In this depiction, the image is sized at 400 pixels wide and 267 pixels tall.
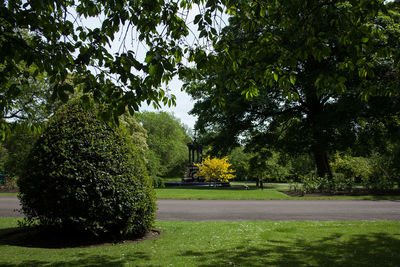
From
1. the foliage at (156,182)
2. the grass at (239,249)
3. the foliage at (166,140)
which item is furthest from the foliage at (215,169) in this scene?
the grass at (239,249)

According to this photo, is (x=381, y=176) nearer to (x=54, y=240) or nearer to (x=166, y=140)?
(x=54, y=240)

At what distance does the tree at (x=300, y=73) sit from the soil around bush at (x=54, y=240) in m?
3.74

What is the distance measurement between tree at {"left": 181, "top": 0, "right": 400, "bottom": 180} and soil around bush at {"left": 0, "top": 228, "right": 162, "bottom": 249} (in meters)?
3.74

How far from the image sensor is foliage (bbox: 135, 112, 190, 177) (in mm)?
49438

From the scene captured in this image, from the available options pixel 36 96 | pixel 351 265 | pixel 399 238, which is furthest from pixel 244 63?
pixel 36 96

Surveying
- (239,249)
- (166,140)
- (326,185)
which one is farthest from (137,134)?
(239,249)

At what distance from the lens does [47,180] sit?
5828 mm

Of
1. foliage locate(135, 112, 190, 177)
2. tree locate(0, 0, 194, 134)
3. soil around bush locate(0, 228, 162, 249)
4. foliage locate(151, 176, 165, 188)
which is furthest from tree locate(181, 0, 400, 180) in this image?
foliage locate(135, 112, 190, 177)

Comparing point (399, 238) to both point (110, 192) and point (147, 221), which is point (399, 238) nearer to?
point (147, 221)

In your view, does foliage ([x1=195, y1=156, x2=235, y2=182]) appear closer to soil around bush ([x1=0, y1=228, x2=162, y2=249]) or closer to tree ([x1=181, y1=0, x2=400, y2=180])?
tree ([x1=181, y1=0, x2=400, y2=180])

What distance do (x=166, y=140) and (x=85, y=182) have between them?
45.1 m

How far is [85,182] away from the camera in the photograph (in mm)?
5750

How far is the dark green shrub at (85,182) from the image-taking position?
5.70 metres

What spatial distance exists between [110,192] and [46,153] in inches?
66.8
